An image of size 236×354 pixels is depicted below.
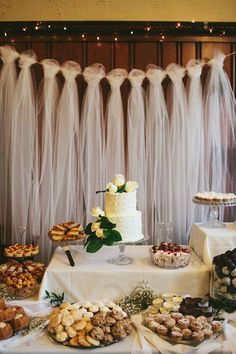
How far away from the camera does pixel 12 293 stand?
2.48 meters

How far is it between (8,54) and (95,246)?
1.91 m

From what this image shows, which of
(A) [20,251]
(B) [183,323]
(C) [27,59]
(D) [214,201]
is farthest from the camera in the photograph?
(C) [27,59]

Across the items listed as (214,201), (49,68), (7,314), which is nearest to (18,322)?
(7,314)

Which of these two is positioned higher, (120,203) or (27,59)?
(27,59)

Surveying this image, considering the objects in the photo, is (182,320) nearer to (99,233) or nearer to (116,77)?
(99,233)

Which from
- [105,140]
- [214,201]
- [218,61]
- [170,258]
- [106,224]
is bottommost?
[170,258]

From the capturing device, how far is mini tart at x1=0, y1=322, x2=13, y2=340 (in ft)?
6.60

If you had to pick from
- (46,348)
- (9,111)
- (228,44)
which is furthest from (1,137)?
(228,44)

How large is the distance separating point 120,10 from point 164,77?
30.7 inches

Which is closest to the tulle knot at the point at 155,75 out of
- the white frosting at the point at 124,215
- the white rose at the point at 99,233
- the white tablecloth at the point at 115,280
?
the white frosting at the point at 124,215

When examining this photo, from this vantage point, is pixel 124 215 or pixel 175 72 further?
pixel 175 72

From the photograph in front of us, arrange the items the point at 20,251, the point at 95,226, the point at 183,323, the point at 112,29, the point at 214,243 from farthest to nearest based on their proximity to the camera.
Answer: the point at 112,29 → the point at 20,251 → the point at 214,243 → the point at 95,226 → the point at 183,323

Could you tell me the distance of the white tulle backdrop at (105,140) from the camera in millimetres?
3334

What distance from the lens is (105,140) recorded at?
11.1 ft
